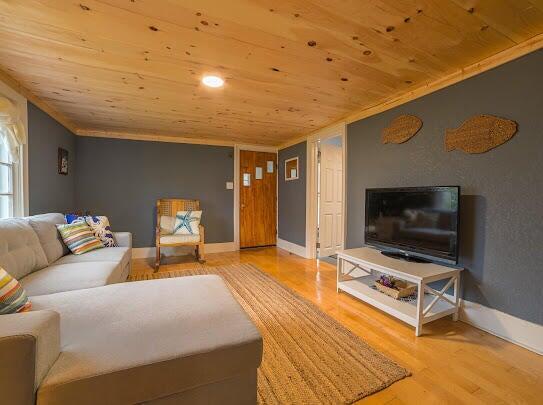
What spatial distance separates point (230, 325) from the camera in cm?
113

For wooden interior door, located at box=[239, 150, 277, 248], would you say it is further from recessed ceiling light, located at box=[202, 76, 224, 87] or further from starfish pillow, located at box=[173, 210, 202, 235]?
recessed ceiling light, located at box=[202, 76, 224, 87]

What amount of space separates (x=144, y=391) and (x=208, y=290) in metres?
0.64

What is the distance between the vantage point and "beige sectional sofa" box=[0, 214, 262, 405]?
31.0 inches

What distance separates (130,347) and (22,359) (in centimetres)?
30

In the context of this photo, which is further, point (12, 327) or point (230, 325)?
point (230, 325)

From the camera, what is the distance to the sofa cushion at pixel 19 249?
63.1 inches

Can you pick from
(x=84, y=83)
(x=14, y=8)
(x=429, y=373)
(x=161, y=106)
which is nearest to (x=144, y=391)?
(x=429, y=373)

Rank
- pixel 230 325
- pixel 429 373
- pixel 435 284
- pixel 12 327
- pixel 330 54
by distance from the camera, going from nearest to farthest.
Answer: pixel 12 327 → pixel 230 325 → pixel 429 373 → pixel 330 54 → pixel 435 284

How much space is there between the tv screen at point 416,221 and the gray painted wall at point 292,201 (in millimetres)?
1620

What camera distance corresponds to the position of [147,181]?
413 centimetres

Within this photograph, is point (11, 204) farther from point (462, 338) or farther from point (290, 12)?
point (462, 338)

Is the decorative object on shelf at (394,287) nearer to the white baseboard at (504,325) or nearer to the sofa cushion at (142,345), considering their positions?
the white baseboard at (504,325)

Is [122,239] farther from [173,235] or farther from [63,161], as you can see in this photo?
[63,161]

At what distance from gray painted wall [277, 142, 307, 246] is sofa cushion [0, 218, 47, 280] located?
10.6 ft
